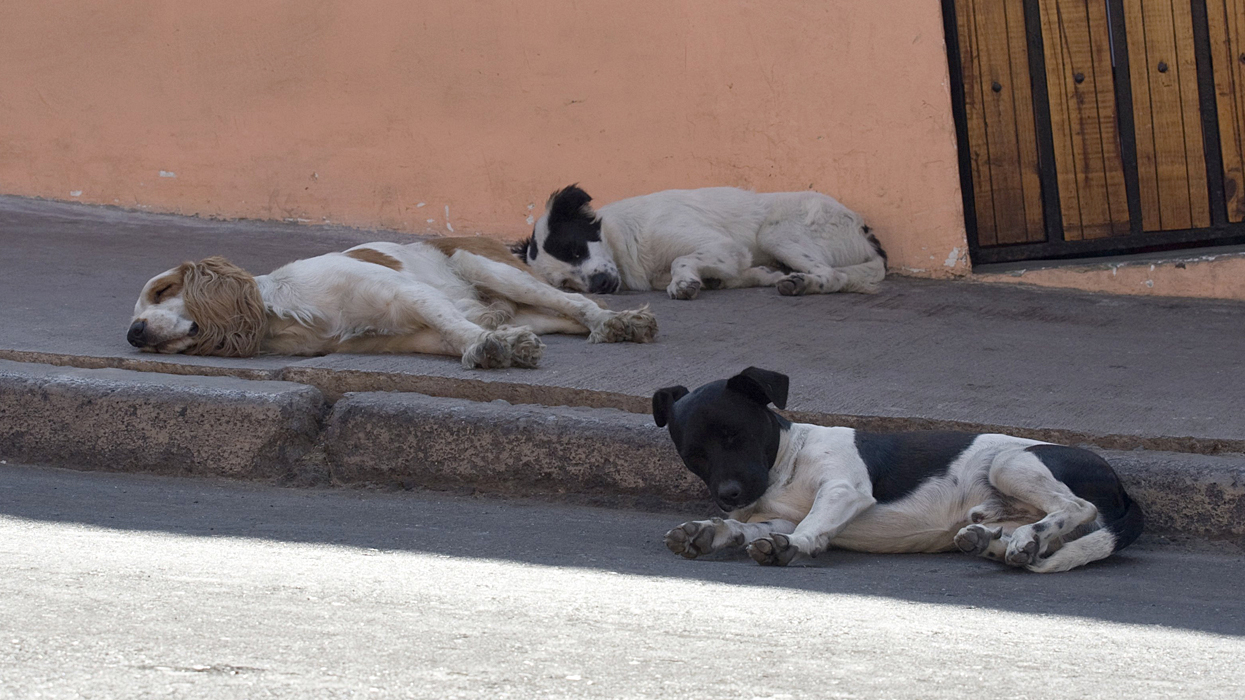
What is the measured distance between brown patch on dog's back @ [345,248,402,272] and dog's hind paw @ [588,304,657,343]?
92cm

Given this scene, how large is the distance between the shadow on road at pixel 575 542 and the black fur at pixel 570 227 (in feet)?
9.21

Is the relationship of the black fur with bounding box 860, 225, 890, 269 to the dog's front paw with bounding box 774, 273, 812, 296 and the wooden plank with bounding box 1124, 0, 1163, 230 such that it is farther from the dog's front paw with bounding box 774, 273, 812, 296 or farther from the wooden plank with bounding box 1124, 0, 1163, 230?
the wooden plank with bounding box 1124, 0, 1163, 230

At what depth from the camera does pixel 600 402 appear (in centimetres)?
408

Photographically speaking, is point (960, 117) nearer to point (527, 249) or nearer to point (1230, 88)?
point (1230, 88)

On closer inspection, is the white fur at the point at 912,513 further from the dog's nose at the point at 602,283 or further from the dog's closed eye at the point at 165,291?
the dog's nose at the point at 602,283

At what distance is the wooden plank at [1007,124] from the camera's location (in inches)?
252

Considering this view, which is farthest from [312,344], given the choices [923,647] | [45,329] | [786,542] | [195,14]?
[195,14]

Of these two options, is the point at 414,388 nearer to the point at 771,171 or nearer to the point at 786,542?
the point at 786,542

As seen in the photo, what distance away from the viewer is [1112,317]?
570 centimetres

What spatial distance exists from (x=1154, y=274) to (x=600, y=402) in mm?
3534

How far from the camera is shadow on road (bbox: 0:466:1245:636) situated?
2.67 m

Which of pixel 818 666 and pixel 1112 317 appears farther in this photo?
pixel 1112 317

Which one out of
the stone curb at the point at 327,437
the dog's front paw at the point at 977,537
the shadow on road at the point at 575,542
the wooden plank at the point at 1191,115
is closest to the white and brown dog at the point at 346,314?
the stone curb at the point at 327,437

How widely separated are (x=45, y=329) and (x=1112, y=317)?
4.76 m
